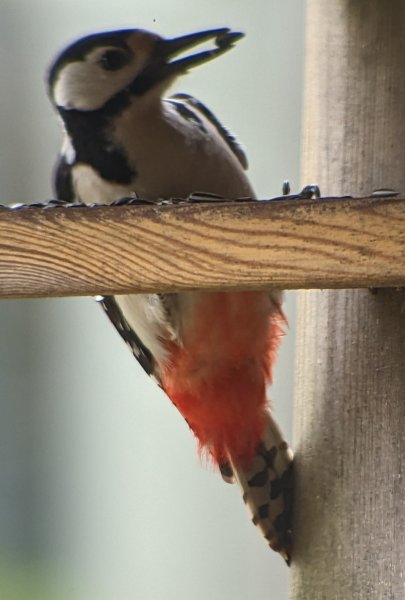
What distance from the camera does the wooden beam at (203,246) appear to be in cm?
113

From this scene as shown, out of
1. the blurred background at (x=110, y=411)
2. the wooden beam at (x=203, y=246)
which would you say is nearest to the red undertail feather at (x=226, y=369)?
the wooden beam at (x=203, y=246)

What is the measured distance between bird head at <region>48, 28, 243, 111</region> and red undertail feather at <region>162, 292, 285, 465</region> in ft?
1.20

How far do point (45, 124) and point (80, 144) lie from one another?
1.44 meters

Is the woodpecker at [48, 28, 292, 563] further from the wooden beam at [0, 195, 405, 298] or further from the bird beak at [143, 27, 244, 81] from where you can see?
the wooden beam at [0, 195, 405, 298]

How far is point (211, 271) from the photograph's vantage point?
1163 mm

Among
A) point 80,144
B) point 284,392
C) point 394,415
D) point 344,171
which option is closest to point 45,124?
point 284,392

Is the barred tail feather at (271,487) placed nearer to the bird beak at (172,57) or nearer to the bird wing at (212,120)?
the bird wing at (212,120)

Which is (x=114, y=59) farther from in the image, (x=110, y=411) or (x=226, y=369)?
(x=110, y=411)

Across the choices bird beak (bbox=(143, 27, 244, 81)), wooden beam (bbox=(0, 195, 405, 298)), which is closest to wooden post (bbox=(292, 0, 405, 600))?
bird beak (bbox=(143, 27, 244, 81))

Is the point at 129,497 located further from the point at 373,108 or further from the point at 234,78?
the point at 373,108

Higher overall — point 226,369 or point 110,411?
point 226,369

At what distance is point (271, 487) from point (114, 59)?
754 millimetres

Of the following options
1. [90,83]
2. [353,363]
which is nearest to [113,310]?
[90,83]

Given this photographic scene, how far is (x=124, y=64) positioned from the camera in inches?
73.2
